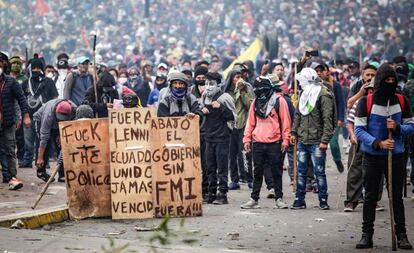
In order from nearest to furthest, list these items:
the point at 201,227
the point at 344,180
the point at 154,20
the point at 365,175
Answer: the point at 365,175 → the point at 201,227 → the point at 344,180 → the point at 154,20

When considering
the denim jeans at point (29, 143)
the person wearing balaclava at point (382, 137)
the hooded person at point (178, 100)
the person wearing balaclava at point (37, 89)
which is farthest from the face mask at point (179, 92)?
the person wearing balaclava at point (37, 89)

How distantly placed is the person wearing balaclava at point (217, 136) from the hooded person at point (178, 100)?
69cm

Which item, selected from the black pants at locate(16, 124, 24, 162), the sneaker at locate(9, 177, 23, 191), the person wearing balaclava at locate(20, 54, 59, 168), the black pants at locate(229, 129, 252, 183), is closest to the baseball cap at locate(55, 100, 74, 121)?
the sneaker at locate(9, 177, 23, 191)

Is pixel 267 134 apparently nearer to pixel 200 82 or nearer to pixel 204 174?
pixel 204 174

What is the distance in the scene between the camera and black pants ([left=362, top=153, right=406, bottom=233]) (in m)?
11.5

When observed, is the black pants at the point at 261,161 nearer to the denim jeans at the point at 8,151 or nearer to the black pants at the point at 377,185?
the black pants at the point at 377,185

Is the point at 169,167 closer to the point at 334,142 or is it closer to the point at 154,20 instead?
the point at 334,142

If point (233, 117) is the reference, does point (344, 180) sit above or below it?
below

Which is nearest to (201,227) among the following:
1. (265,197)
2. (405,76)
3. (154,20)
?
(265,197)

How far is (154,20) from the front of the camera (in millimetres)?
52438

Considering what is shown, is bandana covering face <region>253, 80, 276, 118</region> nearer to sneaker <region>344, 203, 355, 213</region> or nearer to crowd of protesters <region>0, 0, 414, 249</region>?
crowd of protesters <region>0, 0, 414, 249</region>

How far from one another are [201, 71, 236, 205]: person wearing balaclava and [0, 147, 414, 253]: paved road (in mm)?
288

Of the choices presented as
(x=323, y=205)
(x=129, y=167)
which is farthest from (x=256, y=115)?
(x=129, y=167)

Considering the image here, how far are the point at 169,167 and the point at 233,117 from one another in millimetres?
2161
